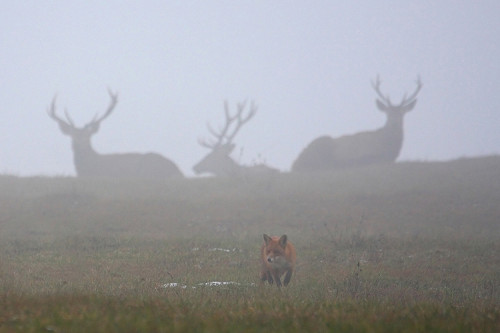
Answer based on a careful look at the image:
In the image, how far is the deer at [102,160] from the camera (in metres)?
31.2

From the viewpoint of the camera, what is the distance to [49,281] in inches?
383

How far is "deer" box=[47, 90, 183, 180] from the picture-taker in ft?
103

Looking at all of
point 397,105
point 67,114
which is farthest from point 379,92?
point 67,114

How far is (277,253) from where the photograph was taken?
9797mm

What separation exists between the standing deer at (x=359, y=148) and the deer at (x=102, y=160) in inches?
251

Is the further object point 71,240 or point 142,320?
point 71,240

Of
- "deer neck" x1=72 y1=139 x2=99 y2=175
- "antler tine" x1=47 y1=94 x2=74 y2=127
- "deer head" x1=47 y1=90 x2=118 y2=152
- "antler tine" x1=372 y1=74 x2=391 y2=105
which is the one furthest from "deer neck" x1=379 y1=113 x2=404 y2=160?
"antler tine" x1=47 y1=94 x2=74 y2=127

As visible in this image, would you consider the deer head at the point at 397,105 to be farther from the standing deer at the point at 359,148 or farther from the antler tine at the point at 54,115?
the antler tine at the point at 54,115

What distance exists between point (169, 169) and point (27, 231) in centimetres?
1598

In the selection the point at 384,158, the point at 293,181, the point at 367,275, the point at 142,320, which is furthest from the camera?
the point at 384,158

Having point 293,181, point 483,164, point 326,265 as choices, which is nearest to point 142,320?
point 326,265

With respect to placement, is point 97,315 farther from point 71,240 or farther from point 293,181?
point 293,181

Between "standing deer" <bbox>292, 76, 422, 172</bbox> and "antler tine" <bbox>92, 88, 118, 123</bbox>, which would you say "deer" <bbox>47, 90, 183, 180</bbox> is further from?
"standing deer" <bbox>292, 76, 422, 172</bbox>

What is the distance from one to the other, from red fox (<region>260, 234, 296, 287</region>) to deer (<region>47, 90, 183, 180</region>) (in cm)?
2142
